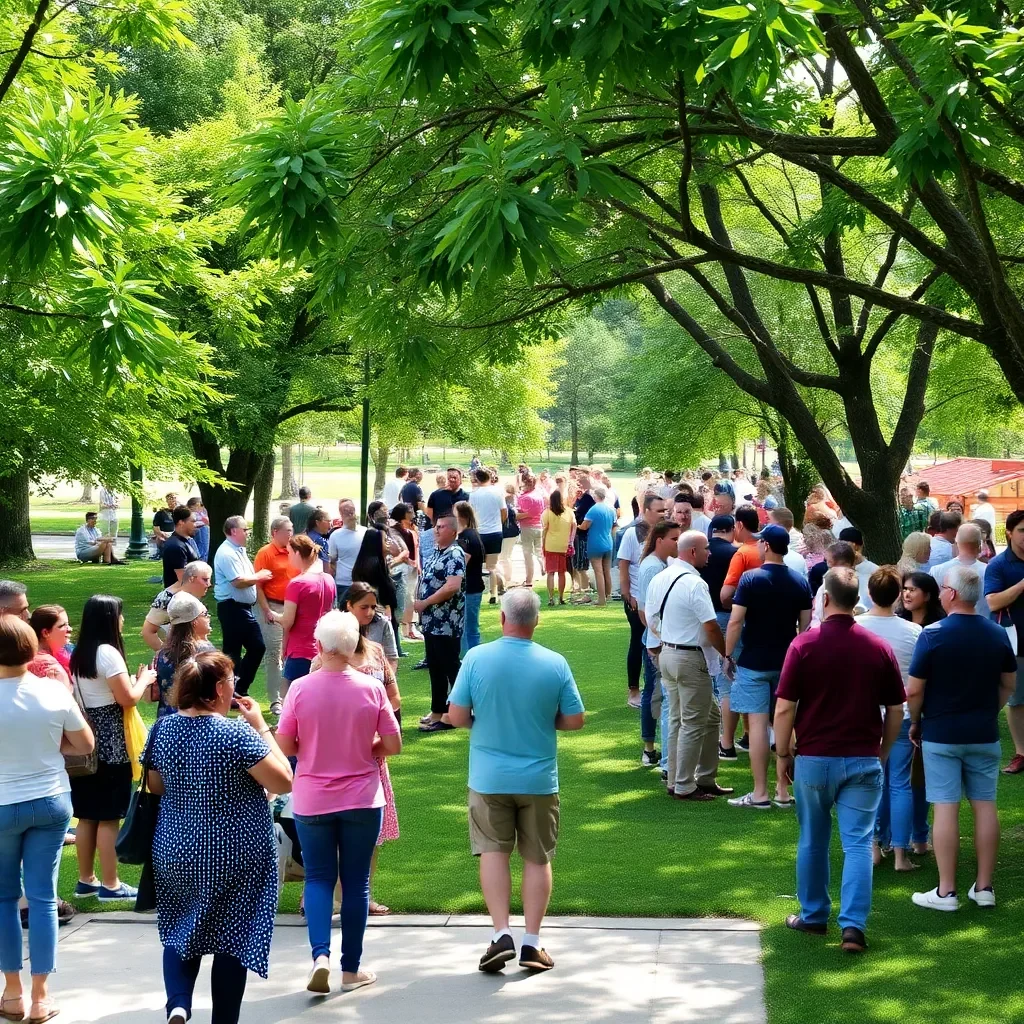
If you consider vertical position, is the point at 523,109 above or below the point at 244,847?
above

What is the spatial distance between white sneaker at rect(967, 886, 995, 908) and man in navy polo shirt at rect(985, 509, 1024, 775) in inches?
127

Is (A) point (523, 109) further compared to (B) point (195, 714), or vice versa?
(A) point (523, 109)

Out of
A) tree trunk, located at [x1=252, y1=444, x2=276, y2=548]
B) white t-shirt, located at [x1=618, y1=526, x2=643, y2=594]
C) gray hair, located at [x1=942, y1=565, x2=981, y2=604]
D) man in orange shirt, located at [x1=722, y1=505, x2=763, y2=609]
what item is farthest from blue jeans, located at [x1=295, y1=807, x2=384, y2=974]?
tree trunk, located at [x1=252, y1=444, x2=276, y2=548]

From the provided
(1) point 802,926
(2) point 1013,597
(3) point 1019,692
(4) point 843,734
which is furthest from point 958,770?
(3) point 1019,692

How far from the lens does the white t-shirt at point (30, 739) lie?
5.99 m

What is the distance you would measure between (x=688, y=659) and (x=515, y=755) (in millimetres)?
3399

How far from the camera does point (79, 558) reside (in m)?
32.2

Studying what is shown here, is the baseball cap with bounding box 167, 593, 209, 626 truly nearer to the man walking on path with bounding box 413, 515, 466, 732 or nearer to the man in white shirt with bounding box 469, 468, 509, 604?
the man walking on path with bounding box 413, 515, 466, 732

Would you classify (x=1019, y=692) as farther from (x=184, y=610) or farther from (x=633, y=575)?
(x=184, y=610)

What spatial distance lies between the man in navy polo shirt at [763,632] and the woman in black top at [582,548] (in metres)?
12.4

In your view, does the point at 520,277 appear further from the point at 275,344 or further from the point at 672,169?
the point at 275,344

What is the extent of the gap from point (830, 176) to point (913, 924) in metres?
4.61

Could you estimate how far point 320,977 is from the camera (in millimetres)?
6305

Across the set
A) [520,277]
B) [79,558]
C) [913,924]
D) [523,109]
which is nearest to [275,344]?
[79,558]
